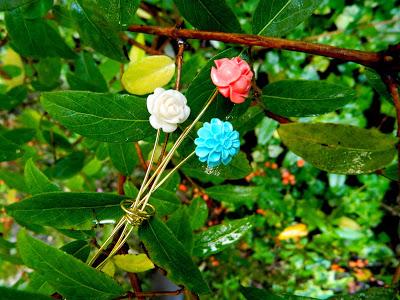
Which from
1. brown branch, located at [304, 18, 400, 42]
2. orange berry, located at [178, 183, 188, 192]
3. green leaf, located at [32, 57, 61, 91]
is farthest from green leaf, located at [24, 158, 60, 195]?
orange berry, located at [178, 183, 188, 192]

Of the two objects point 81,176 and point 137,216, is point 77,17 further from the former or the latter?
point 81,176

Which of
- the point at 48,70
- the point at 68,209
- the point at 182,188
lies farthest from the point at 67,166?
the point at 182,188

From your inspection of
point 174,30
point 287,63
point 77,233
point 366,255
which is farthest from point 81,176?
point 366,255

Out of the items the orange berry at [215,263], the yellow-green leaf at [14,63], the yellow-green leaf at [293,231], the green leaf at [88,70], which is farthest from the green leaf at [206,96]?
the orange berry at [215,263]

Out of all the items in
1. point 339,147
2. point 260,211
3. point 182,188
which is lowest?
point 260,211

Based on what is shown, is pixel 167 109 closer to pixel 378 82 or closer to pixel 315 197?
pixel 378 82

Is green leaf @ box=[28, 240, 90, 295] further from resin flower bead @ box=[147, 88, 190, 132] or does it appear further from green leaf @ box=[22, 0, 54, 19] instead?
green leaf @ box=[22, 0, 54, 19]
